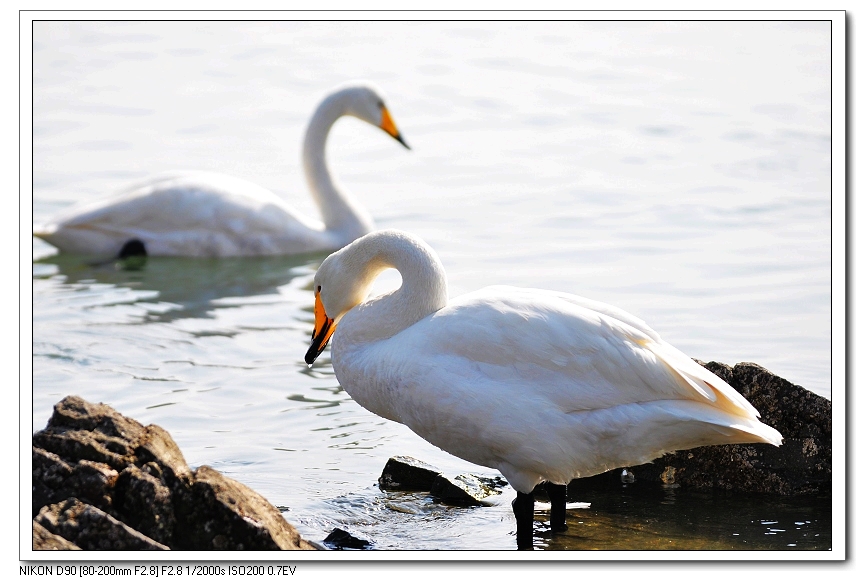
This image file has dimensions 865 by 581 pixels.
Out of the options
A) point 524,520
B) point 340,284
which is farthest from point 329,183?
point 524,520

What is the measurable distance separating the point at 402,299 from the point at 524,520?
108 cm

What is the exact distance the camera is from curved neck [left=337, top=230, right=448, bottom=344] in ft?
17.6

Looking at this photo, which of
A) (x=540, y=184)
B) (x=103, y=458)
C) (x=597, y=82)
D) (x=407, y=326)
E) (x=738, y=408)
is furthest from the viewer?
(x=597, y=82)

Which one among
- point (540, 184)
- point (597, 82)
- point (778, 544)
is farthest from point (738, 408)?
point (597, 82)

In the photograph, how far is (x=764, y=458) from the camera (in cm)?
582

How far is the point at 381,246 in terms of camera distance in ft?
18.1

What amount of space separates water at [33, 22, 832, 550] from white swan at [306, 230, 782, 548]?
592 mm

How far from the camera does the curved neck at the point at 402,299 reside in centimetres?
536

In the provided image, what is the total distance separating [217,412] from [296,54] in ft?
25.2

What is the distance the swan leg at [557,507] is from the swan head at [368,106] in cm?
665

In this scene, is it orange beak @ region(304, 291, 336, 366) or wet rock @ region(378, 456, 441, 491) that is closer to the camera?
orange beak @ region(304, 291, 336, 366)

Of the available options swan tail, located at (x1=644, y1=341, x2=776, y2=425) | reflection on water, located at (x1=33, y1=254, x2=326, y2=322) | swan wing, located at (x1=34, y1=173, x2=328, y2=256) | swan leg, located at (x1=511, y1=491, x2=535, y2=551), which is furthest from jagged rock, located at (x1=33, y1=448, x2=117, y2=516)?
swan wing, located at (x1=34, y1=173, x2=328, y2=256)

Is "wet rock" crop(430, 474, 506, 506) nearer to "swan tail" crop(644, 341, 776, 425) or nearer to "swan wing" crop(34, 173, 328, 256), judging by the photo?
"swan tail" crop(644, 341, 776, 425)
